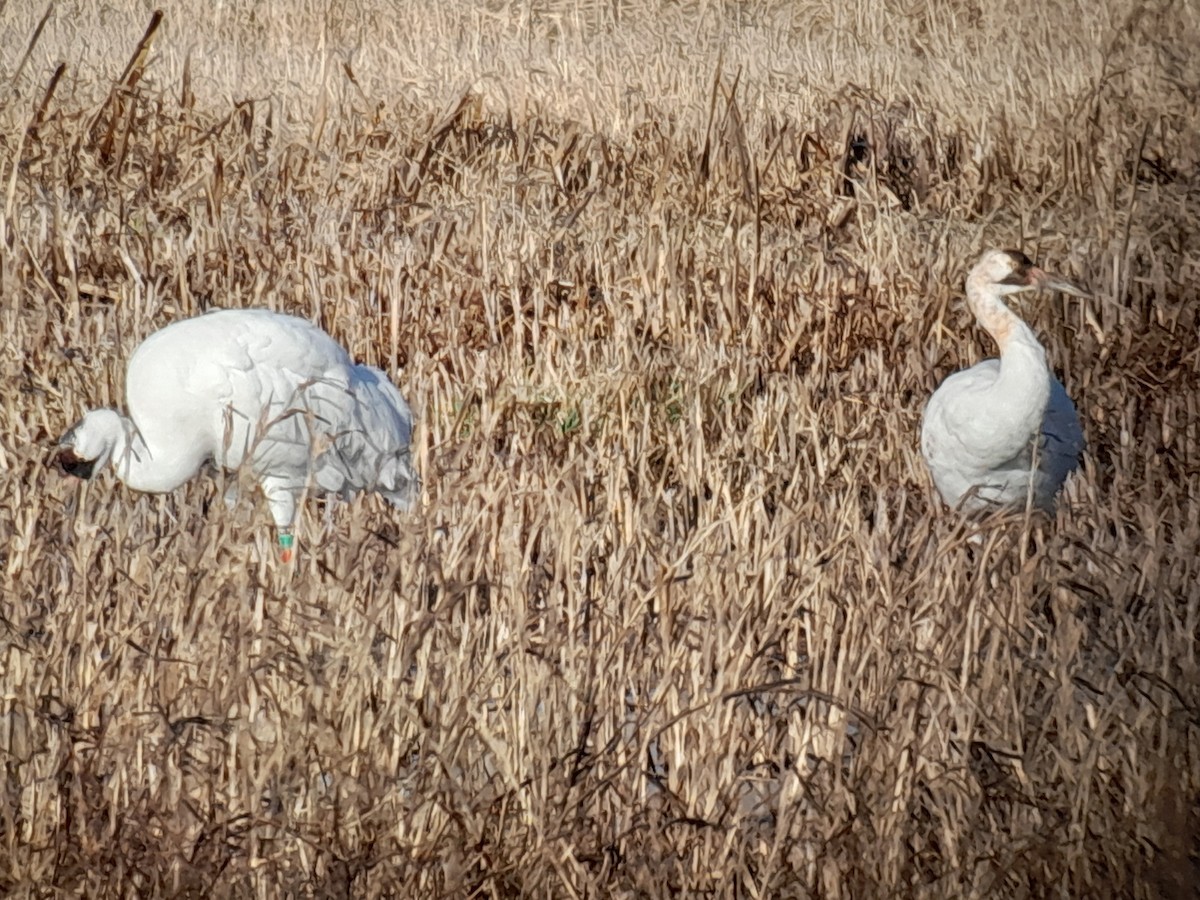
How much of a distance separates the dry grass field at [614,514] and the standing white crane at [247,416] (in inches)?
5.6

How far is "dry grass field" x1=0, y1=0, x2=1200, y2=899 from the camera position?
2.16 meters

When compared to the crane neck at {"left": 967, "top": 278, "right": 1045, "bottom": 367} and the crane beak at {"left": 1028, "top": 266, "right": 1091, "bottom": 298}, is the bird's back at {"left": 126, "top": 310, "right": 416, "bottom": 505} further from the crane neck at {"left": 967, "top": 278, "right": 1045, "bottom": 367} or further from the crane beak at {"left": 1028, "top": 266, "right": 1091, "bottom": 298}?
the crane beak at {"left": 1028, "top": 266, "right": 1091, "bottom": 298}

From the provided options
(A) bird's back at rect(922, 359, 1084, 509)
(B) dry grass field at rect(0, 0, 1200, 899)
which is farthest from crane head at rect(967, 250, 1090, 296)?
(B) dry grass field at rect(0, 0, 1200, 899)

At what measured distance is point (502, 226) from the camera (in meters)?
5.36

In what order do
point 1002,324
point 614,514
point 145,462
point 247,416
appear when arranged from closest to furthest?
point 614,514, point 247,416, point 145,462, point 1002,324

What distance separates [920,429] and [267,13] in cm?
740

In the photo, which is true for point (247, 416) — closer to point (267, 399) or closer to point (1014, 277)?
point (267, 399)

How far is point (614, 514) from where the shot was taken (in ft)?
10.9

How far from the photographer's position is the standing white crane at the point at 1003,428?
3.74 metres

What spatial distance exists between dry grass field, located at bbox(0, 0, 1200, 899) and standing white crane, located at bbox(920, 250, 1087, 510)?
0.14 m

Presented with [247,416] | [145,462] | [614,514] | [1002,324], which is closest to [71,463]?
[145,462]

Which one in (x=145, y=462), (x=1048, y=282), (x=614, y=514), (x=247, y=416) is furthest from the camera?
(x=1048, y=282)

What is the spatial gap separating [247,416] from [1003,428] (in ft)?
5.77

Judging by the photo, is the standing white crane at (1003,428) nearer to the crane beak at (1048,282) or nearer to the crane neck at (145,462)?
the crane beak at (1048,282)
